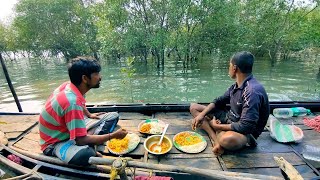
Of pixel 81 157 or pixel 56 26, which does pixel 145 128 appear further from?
pixel 56 26

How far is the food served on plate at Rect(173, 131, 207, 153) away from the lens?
330 centimetres

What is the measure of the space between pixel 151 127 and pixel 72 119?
1.76 meters

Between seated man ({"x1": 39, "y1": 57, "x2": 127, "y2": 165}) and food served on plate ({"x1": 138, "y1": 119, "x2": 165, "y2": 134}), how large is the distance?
1.05 meters

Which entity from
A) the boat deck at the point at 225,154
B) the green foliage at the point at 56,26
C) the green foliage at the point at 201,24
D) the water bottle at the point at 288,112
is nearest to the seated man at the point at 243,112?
the boat deck at the point at 225,154

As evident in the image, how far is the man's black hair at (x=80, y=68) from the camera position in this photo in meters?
2.57

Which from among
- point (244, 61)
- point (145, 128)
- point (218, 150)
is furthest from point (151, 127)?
point (244, 61)

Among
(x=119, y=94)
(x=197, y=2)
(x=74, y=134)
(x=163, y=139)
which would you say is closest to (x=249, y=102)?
(x=163, y=139)

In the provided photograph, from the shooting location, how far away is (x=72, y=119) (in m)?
2.44

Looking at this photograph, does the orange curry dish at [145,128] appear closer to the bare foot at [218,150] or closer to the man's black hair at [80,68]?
the bare foot at [218,150]

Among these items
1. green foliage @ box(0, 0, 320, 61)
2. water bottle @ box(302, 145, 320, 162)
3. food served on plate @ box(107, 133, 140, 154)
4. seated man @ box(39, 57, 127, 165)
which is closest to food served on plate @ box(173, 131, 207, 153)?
food served on plate @ box(107, 133, 140, 154)

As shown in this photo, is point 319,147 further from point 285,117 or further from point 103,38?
point 103,38

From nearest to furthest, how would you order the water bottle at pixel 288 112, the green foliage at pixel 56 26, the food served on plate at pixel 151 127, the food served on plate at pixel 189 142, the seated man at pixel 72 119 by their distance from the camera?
the seated man at pixel 72 119
the food served on plate at pixel 189 142
the food served on plate at pixel 151 127
the water bottle at pixel 288 112
the green foliage at pixel 56 26

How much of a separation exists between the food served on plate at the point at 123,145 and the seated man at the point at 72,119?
541mm

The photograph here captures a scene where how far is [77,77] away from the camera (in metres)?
2.64
